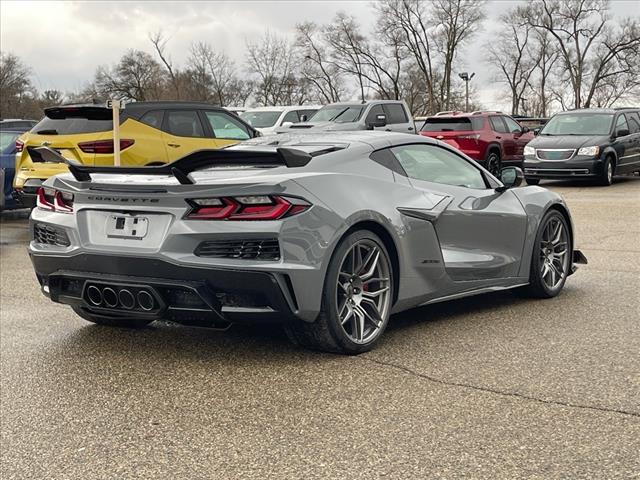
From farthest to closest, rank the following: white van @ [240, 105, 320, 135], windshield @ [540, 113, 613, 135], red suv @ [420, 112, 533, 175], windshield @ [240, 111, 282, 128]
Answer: windshield @ [240, 111, 282, 128] < white van @ [240, 105, 320, 135] < red suv @ [420, 112, 533, 175] < windshield @ [540, 113, 613, 135]

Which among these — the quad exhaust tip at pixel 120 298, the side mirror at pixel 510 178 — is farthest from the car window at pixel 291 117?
the quad exhaust tip at pixel 120 298

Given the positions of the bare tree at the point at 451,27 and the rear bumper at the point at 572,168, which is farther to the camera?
the bare tree at the point at 451,27

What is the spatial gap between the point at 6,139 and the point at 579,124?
493 inches

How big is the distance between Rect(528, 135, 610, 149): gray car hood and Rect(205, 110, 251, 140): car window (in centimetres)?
862

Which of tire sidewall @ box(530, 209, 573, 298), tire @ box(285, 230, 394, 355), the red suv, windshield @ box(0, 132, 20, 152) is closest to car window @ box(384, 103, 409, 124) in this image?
the red suv

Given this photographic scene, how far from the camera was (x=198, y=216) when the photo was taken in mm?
4359

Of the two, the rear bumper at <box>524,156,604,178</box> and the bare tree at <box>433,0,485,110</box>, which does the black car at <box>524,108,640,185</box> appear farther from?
the bare tree at <box>433,0,485,110</box>

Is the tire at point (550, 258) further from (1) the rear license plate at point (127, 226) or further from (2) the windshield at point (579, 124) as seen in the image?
(2) the windshield at point (579, 124)

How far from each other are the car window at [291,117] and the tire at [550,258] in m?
14.9

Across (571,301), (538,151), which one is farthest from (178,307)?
(538,151)

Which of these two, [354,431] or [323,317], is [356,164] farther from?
[354,431]

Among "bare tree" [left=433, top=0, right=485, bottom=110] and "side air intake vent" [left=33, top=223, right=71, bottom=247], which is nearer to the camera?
"side air intake vent" [left=33, top=223, right=71, bottom=247]

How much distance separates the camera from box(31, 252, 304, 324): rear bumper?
4277mm

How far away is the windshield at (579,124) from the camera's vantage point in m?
18.7
